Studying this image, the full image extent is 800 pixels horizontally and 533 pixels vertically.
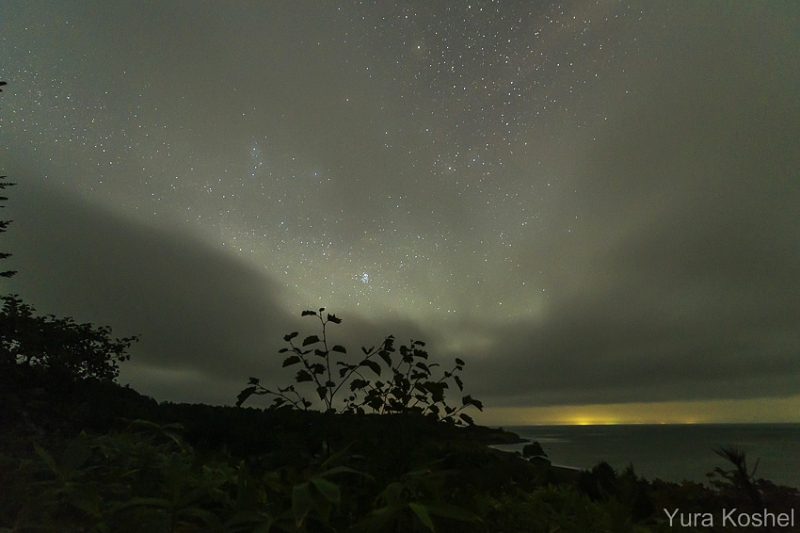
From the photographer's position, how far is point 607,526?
65.1 inches

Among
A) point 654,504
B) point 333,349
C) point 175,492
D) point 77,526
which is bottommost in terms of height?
point 654,504

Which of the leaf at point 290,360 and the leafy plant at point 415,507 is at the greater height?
the leaf at point 290,360

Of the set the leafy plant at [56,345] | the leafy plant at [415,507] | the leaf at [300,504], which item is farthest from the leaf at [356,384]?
the leafy plant at [56,345]

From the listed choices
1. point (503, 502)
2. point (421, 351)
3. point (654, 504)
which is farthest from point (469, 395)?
point (654, 504)

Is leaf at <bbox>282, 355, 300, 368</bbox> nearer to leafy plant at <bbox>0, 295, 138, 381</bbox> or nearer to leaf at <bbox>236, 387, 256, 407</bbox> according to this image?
leaf at <bbox>236, 387, 256, 407</bbox>

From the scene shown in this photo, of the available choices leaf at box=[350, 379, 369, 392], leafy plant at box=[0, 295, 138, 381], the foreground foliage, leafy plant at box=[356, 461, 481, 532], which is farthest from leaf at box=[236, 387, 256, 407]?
leafy plant at box=[0, 295, 138, 381]

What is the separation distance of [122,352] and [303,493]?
11.7 metres

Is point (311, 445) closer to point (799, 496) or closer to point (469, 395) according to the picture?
point (469, 395)

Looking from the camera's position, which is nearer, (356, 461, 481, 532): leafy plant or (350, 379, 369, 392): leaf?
(356, 461, 481, 532): leafy plant

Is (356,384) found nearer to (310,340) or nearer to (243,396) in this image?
(310,340)

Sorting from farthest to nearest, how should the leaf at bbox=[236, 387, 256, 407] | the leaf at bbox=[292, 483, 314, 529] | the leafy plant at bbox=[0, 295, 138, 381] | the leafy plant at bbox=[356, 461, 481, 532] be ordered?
the leafy plant at bbox=[0, 295, 138, 381], the leaf at bbox=[236, 387, 256, 407], the leafy plant at bbox=[356, 461, 481, 532], the leaf at bbox=[292, 483, 314, 529]

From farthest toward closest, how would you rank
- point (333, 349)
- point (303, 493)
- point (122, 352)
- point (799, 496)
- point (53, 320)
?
point (122, 352)
point (53, 320)
point (333, 349)
point (799, 496)
point (303, 493)

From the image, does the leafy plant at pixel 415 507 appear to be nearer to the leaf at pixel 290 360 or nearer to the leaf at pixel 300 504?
the leaf at pixel 300 504

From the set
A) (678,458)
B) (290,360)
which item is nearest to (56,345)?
(290,360)
